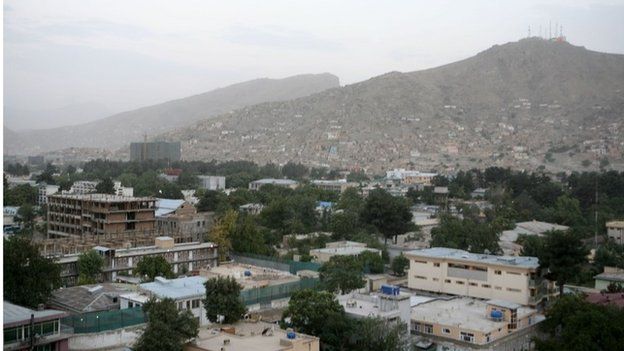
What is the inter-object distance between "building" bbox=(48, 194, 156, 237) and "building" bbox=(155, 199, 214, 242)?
511mm

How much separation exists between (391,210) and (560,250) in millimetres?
5617

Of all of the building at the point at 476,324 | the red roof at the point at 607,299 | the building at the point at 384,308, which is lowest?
the building at the point at 476,324

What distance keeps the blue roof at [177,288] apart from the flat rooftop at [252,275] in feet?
2.15

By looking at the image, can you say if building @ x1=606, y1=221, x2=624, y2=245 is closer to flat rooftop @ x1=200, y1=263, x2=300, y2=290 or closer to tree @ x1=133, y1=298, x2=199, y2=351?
flat rooftop @ x1=200, y1=263, x2=300, y2=290

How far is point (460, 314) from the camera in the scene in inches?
334

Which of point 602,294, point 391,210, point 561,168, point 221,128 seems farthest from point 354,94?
point 602,294

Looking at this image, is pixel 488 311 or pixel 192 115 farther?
pixel 192 115

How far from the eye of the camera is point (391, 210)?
602 inches

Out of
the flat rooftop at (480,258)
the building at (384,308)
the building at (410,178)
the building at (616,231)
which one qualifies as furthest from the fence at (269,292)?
the building at (410,178)

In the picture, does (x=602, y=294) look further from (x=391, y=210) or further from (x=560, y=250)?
(x=391, y=210)

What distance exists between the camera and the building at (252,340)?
20.4ft

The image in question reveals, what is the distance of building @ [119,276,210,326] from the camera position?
7883 millimetres

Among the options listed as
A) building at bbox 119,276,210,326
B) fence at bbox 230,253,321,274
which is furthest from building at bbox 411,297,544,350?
fence at bbox 230,253,321,274

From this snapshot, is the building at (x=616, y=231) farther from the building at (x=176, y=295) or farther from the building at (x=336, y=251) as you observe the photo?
the building at (x=176, y=295)
